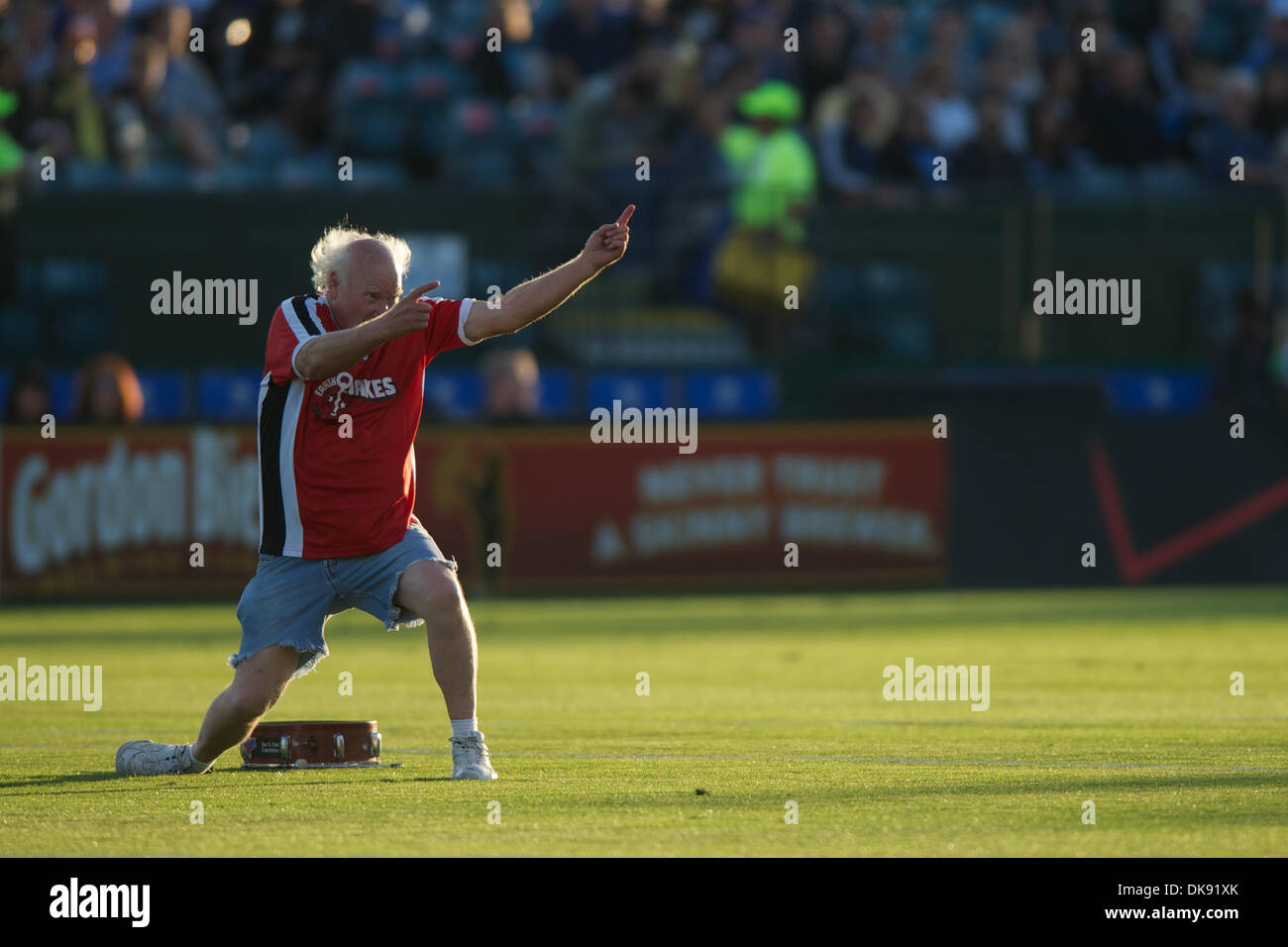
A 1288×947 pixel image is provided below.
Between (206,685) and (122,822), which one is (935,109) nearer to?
(206,685)

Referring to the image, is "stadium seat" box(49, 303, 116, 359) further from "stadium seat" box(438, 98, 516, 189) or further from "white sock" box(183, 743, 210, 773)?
"white sock" box(183, 743, 210, 773)

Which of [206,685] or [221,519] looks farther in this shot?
[221,519]

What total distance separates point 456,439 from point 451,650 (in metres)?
13.2

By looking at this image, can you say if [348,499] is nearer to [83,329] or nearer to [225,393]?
[225,393]

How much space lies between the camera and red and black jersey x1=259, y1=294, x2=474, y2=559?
31.0ft

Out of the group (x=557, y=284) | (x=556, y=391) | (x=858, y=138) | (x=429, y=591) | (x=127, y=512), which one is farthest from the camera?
(x=858, y=138)

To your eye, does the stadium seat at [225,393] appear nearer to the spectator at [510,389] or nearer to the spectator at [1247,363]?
the spectator at [510,389]

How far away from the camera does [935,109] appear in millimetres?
26641

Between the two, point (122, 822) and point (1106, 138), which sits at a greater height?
point (1106, 138)

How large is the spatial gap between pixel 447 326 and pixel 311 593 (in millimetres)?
1247

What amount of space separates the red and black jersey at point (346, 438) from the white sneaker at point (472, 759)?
2.85 ft

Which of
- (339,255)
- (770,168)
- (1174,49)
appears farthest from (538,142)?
(339,255)

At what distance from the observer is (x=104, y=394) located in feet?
69.6

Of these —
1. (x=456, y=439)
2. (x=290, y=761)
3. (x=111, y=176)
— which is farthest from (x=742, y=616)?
(x=290, y=761)
